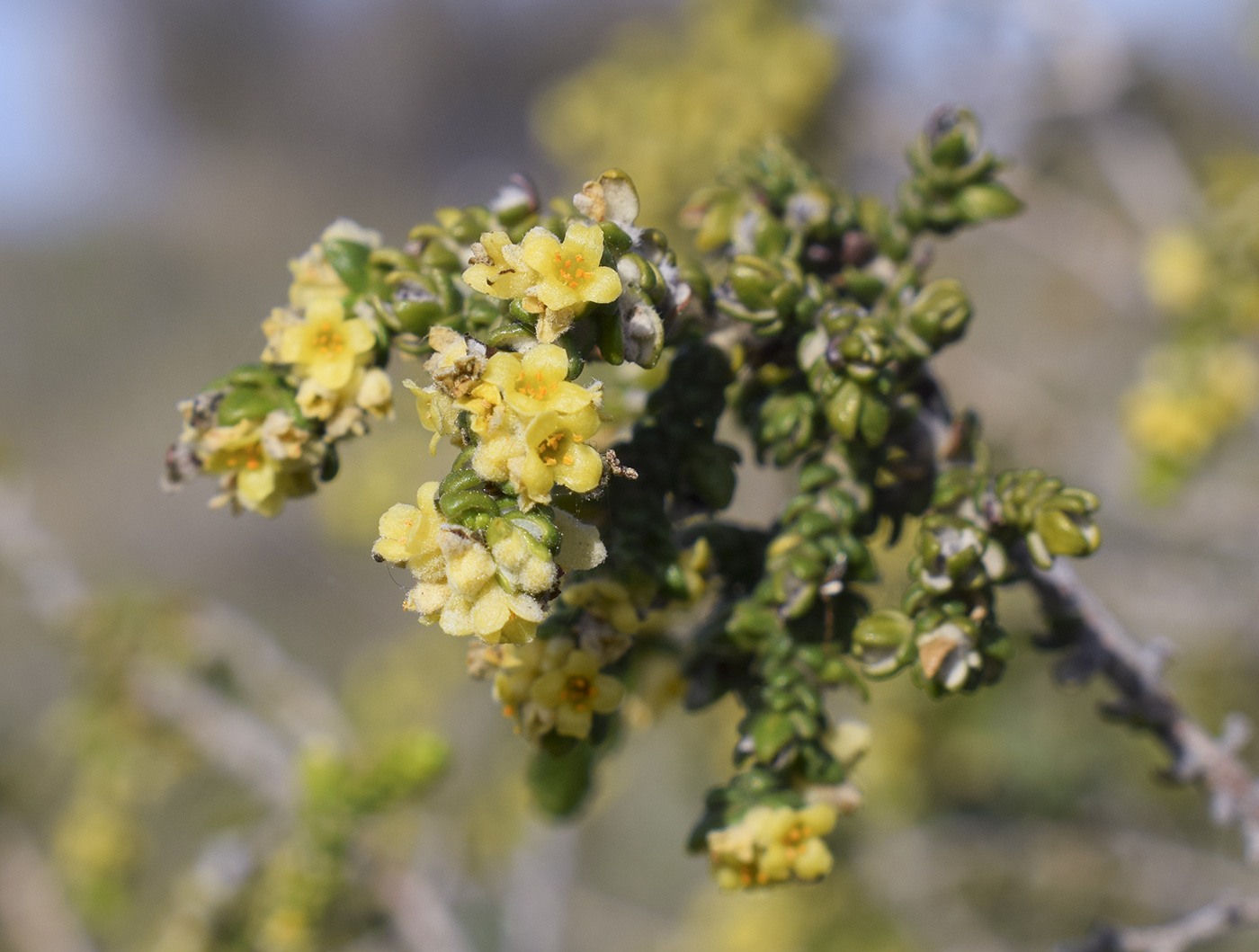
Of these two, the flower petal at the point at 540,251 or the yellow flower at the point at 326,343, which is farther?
the yellow flower at the point at 326,343

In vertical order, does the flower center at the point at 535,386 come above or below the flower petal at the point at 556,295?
below

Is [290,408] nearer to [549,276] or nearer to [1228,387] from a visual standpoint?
[549,276]

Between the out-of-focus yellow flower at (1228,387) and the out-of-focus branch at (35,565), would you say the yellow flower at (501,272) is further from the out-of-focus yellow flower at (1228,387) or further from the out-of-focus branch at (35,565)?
the out-of-focus yellow flower at (1228,387)

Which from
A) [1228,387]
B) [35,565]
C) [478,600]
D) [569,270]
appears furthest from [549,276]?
[1228,387]

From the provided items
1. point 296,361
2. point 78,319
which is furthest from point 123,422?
point 296,361

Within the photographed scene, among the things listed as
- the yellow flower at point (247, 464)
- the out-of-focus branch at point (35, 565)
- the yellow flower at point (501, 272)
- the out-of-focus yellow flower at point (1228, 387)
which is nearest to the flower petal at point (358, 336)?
the yellow flower at point (247, 464)

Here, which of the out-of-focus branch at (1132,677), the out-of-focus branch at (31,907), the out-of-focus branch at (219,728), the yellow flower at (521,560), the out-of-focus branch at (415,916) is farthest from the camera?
the out-of-focus branch at (31,907)

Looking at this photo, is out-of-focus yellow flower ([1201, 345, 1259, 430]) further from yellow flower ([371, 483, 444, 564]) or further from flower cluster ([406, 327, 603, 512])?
yellow flower ([371, 483, 444, 564])
